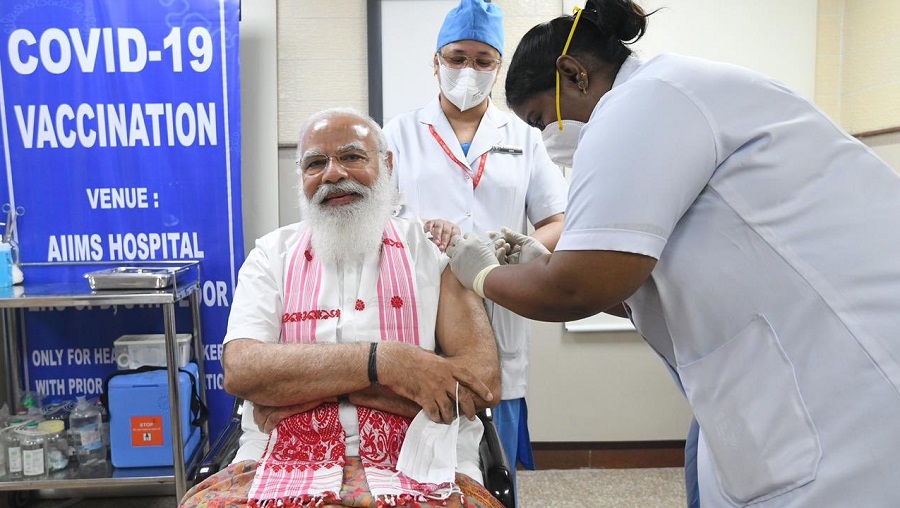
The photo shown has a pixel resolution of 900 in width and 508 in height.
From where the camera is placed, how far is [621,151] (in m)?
0.89

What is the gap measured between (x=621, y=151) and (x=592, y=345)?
2.32 m

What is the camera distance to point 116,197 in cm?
264

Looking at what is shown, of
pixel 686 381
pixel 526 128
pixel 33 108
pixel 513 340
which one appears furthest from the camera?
pixel 33 108

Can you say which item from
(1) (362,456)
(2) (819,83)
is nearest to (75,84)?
(1) (362,456)

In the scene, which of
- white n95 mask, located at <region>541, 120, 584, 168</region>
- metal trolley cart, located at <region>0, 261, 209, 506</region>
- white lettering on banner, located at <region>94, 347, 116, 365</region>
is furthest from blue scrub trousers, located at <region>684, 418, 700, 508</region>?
white lettering on banner, located at <region>94, 347, 116, 365</region>

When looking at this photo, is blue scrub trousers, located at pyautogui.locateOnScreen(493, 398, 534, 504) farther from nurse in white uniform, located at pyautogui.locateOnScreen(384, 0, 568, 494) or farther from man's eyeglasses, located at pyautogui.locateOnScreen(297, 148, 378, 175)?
man's eyeglasses, located at pyautogui.locateOnScreen(297, 148, 378, 175)

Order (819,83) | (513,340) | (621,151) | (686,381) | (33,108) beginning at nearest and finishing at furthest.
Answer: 1. (621,151)
2. (686,381)
3. (513,340)
4. (33,108)
5. (819,83)

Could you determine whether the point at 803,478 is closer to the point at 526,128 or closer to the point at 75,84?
the point at 526,128

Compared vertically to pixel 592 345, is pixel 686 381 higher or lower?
higher

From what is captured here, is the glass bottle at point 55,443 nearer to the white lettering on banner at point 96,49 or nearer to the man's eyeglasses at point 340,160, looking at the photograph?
the white lettering on banner at point 96,49

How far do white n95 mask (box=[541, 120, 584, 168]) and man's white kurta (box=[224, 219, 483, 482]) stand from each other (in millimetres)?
550

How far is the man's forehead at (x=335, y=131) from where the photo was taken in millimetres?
1779

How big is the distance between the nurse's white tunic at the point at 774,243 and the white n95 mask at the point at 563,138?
0.26 m

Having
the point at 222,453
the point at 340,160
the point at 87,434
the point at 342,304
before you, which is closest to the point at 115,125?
the point at 87,434
